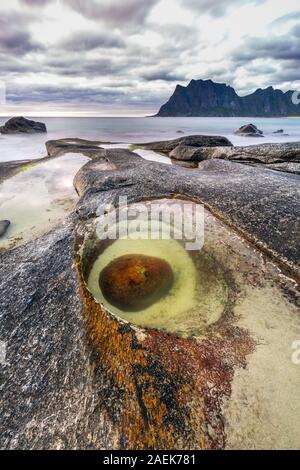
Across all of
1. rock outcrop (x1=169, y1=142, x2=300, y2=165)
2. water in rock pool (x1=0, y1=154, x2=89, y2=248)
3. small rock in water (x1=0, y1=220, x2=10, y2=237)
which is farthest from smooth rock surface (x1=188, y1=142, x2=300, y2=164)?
small rock in water (x1=0, y1=220, x2=10, y2=237)

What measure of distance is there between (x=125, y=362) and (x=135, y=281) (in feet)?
6.06

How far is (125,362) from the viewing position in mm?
3500

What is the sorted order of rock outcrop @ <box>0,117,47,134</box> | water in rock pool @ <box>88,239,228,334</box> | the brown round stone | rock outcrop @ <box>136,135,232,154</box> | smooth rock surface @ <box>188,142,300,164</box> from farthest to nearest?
rock outcrop @ <box>0,117,47,134</box> → rock outcrop @ <box>136,135,232,154</box> → smooth rock surface @ <box>188,142,300,164</box> → the brown round stone → water in rock pool @ <box>88,239,228,334</box>

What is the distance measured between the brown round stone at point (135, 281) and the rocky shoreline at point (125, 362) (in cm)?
56

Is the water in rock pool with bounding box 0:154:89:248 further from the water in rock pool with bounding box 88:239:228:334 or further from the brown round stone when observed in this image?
the brown round stone

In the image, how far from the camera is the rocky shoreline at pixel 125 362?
297cm

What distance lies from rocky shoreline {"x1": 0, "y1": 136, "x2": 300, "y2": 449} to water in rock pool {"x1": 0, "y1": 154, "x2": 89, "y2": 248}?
9.31ft

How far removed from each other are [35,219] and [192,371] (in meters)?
7.81

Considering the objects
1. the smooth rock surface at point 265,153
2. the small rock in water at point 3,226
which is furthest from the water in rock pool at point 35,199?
the smooth rock surface at point 265,153

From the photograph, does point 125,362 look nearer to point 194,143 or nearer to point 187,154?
point 187,154

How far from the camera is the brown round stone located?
485cm

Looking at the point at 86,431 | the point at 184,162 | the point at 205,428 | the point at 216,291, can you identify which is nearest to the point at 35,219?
the point at 216,291

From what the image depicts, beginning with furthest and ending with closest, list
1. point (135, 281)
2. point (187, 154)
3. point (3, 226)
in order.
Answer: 1. point (187, 154)
2. point (3, 226)
3. point (135, 281)

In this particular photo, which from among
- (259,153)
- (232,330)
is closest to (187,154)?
(259,153)
